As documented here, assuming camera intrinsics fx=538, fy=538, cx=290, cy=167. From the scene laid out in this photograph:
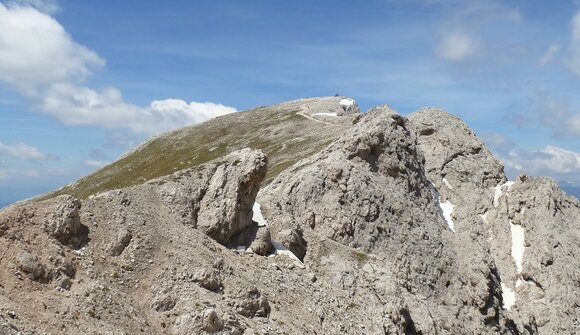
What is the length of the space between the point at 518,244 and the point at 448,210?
10.2m

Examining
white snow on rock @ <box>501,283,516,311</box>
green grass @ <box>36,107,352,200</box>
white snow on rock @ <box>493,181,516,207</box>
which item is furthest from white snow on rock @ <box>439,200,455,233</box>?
green grass @ <box>36,107,352,200</box>

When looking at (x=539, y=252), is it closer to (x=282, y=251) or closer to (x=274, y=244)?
(x=282, y=251)

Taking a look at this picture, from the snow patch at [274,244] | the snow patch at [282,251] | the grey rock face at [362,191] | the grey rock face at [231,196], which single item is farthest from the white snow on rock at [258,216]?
the snow patch at [282,251]

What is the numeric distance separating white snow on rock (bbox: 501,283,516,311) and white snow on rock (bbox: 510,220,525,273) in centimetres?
311

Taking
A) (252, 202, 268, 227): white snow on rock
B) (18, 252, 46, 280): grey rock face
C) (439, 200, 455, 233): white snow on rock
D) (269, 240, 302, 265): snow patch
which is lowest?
(18, 252, 46, 280): grey rock face

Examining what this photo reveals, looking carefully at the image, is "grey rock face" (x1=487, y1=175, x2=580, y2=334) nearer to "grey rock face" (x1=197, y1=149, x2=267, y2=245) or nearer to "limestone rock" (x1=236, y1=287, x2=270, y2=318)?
"grey rock face" (x1=197, y1=149, x2=267, y2=245)

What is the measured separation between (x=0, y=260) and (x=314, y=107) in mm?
120855

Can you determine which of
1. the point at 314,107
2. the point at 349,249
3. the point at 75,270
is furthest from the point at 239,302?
the point at 314,107

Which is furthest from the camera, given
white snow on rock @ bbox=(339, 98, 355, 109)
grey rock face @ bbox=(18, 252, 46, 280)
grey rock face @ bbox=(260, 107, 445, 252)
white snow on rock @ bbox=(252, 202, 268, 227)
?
white snow on rock @ bbox=(339, 98, 355, 109)

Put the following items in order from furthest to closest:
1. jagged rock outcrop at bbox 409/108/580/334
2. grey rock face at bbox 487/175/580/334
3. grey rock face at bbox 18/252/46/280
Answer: grey rock face at bbox 487/175/580/334, jagged rock outcrop at bbox 409/108/580/334, grey rock face at bbox 18/252/46/280

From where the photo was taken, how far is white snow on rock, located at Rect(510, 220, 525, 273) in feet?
227

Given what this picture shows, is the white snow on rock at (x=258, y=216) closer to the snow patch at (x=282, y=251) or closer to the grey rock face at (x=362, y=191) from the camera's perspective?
the grey rock face at (x=362, y=191)

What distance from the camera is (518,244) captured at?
71125 mm

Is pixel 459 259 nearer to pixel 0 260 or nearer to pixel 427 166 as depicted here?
pixel 427 166
